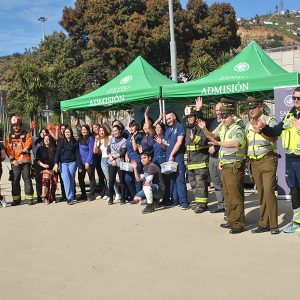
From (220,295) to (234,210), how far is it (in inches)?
93.8

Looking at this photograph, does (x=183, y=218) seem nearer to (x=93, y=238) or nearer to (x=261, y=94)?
(x=93, y=238)

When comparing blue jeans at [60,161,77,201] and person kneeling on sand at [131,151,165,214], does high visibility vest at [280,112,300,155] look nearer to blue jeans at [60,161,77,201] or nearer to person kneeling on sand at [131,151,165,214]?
person kneeling on sand at [131,151,165,214]

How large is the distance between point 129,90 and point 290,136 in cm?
551

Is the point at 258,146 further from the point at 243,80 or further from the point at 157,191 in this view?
the point at 243,80

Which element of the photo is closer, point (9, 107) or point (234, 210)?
point (234, 210)

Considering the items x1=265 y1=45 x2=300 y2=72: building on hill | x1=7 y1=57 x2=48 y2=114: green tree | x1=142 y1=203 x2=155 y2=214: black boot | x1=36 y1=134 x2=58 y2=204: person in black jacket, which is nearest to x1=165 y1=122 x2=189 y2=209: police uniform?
x1=142 y1=203 x2=155 y2=214: black boot

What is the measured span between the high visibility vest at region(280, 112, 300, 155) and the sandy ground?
1.19 m

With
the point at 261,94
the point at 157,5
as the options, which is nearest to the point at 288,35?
the point at 157,5

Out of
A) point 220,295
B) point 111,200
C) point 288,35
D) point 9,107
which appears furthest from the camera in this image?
point 288,35

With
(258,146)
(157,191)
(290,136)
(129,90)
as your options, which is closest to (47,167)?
(129,90)

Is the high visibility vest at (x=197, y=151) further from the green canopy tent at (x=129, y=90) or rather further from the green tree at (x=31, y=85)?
the green tree at (x=31, y=85)

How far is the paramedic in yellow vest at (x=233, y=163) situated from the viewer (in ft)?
21.0

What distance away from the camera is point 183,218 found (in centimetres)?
766

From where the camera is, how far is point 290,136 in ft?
19.6
